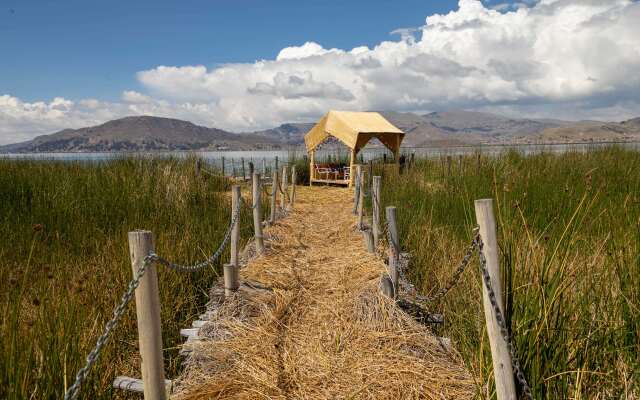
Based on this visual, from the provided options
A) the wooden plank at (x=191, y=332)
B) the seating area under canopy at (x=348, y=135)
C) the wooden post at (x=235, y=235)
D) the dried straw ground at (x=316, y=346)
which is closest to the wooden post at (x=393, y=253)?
the dried straw ground at (x=316, y=346)

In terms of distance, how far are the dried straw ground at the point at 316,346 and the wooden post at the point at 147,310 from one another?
3.13ft

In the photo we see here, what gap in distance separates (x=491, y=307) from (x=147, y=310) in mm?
1617

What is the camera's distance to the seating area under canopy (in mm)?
16859

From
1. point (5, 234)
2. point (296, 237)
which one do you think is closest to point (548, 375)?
point (296, 237)

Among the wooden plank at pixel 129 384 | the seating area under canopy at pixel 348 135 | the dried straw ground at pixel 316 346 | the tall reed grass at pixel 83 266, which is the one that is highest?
the seating area under canopy at pixel 348 135

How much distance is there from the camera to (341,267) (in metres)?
5.55

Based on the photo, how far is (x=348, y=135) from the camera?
659 inches

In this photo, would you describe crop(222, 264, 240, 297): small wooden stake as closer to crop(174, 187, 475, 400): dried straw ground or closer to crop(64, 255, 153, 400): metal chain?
crop(174, 187, 475, 400): dried straw ground

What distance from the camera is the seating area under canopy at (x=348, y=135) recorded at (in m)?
16.9

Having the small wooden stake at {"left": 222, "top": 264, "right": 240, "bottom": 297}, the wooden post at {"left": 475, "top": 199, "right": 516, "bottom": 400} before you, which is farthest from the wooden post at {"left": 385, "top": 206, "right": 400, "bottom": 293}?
the wooden post at {"left": 475, "top": 199, "right": 516, "bottom": 400}

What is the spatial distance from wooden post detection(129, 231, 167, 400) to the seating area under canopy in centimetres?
1476

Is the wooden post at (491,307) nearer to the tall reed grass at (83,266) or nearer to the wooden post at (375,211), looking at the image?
the tall reed grass at (83,266)

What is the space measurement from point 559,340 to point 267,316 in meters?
2.44

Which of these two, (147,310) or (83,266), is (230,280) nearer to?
(83,266)
